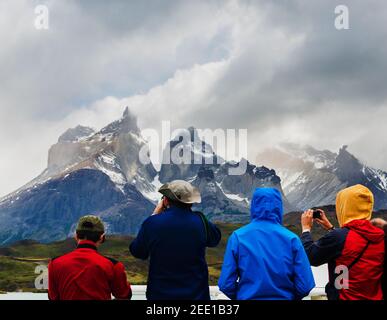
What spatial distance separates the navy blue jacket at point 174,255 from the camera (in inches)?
544

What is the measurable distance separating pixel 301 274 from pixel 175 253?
302 centimetres

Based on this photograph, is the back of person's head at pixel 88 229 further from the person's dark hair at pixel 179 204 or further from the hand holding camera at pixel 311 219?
the hand holding camera at pixel 311 219

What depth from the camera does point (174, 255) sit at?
13.8m

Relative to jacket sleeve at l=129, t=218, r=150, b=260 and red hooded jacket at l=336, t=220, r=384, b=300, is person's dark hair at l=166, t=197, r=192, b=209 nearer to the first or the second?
jacket sleeve at l=129, t=218, r=150, b=260

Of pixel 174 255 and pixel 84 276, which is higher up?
pixel 174 255

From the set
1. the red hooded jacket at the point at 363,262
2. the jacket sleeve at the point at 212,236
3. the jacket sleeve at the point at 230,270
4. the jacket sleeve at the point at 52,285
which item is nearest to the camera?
the jacket sleeve at the point at 230,270

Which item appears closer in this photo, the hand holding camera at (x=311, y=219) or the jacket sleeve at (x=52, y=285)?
the jacket sleeve at (x=52, y=285)

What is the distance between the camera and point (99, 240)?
1374 centimetres

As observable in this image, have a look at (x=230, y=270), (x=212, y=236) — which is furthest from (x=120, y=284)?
(x=230, y=270)

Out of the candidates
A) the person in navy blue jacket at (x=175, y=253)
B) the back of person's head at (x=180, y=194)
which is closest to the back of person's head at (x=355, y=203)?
the person in navy blue jacket at (x=175, y=253)

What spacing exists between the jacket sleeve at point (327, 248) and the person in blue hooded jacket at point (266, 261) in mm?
714

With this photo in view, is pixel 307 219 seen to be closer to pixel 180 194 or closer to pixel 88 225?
pixel 180 194
